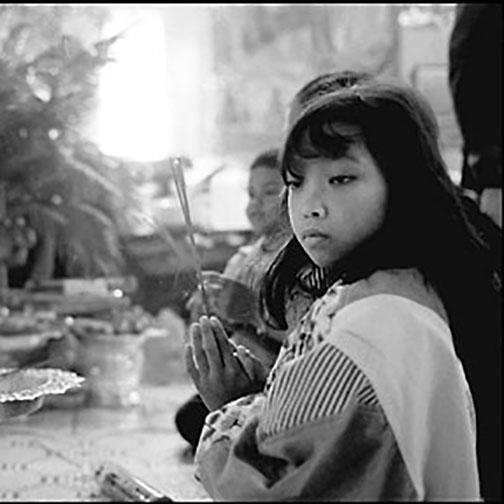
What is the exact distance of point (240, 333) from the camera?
3.08 ft

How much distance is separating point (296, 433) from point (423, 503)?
72 mm

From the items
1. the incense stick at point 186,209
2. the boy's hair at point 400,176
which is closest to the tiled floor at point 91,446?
the incense stick at point 186,209

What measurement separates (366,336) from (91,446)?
4.98 feet

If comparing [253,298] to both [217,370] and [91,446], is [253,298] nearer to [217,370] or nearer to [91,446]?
[217,370]

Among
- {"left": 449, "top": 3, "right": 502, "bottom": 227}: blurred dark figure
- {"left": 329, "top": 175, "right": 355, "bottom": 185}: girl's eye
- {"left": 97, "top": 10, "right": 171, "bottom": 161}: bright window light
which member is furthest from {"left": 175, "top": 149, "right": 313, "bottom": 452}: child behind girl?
{"left": 97, "top": 10, "right": 171, "bottom": 161}: bright window light

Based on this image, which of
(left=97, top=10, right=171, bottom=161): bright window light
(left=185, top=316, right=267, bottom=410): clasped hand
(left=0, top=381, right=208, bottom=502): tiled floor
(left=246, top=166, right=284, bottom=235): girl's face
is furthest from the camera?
(left=97, top=10, right=171, bottom=161): bright window light

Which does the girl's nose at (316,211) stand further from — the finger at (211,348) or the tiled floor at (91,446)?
the tiled floor at (91,446)

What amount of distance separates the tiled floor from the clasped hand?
0.61m

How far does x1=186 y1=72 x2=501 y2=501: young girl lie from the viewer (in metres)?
0.55

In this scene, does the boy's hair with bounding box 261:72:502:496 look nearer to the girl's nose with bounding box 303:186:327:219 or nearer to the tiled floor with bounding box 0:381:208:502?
the girl's nose with bounding box 303:186:327:219

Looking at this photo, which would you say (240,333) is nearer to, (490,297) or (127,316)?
(490,297)

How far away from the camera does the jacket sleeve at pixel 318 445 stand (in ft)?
1.76

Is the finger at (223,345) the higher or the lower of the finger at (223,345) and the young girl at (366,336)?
the lower

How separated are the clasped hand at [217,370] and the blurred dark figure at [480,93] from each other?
0.74 meters
